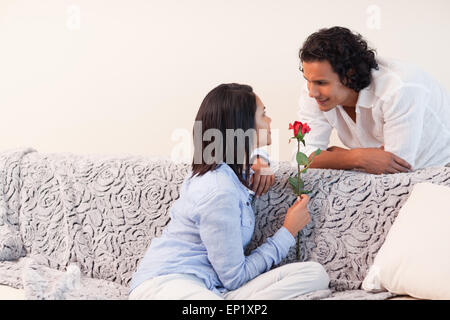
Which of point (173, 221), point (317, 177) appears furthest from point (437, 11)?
point (173, 221)

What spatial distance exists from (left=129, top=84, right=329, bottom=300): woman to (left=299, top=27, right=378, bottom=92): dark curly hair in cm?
37

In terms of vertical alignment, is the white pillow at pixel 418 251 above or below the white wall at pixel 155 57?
below

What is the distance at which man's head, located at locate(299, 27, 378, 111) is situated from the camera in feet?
5.71

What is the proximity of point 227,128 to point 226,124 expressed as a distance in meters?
0.01

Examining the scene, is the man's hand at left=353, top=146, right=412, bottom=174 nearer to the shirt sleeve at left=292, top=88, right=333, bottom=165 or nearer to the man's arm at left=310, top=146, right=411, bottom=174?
the man's arm at left=310, top=146, right=411, bottom=174

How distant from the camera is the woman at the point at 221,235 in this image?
138 cm

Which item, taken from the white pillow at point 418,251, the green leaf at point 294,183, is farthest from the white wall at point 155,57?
the white pillow at point 418,251

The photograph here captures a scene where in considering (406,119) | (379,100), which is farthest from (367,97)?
(406,119)

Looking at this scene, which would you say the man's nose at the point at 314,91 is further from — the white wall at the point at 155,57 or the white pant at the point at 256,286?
the white wall at the point at 155,57

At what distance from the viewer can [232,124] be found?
1.46 metres

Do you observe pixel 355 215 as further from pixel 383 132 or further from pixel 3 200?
pixel 3 200

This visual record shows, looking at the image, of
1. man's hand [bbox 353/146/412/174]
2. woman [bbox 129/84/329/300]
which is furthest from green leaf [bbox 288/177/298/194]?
man's hand [bbox 353/146/412/174]

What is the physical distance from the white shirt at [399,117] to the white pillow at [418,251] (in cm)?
25

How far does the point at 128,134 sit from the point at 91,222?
952 mm
